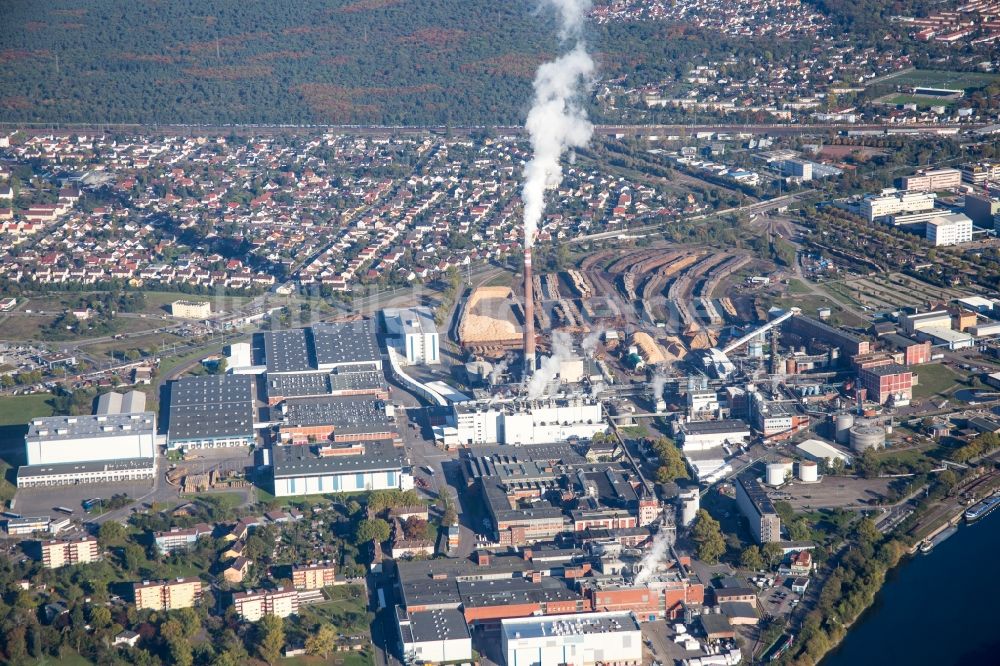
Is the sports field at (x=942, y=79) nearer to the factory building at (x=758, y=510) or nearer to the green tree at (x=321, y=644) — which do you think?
the factory building at (x=758, y=510)

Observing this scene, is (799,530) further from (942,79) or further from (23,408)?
(942,79)

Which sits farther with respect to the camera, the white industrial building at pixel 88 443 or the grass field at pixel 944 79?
the grass field at pixel 944 79

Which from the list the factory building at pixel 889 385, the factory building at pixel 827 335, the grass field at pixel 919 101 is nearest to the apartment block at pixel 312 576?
the factory building at pixel 889 385

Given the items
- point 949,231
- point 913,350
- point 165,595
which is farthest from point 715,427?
point 949,231

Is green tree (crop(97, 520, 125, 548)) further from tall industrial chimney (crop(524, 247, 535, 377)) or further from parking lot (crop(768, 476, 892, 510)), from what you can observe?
parking lot (crop(768, 476, 892, 510))

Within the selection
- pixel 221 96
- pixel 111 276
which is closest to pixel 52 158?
pixel 221 96

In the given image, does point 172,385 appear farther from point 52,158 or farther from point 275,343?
point 52,158
